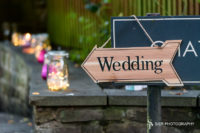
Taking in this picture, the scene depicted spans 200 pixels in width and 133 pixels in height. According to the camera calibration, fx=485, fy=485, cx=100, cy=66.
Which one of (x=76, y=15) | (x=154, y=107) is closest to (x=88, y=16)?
(x=76, y=15)

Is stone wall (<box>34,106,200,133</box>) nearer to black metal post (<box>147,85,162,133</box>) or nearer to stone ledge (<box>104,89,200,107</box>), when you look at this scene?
stone ledge (<box>104,89,200,107</box>)

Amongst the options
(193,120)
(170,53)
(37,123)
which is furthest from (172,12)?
(170,53)

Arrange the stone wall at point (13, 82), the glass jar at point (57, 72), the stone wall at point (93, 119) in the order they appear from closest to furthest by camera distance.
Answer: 1. the stone wall at point (93, 119)
2. the glass jar at point (57, 72)
3. the stone wall at point (13, 82)

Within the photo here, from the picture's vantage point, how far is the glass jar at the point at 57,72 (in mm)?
3951

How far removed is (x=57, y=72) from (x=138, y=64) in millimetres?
1882

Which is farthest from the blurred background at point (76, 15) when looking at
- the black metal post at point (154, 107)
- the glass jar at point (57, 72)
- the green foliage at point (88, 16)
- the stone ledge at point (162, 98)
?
the black metal post at point (154, 107)

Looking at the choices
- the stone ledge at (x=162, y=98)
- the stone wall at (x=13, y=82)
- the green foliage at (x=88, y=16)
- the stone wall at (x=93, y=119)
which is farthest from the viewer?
the stone wall at (x=13, y=82)

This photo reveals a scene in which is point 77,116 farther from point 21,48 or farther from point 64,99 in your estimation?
point 21,48

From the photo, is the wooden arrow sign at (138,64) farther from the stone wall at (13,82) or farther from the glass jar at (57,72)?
the stone wall at (13,82)

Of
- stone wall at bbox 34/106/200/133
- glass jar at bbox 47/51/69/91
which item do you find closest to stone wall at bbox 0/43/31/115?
glass jar at bbox 47/51/69/91

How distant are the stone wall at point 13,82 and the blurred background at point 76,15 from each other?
74cm

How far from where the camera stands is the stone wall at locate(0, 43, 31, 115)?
20.8 feet

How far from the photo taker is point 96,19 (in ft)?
20.2

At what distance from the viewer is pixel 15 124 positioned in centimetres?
551
